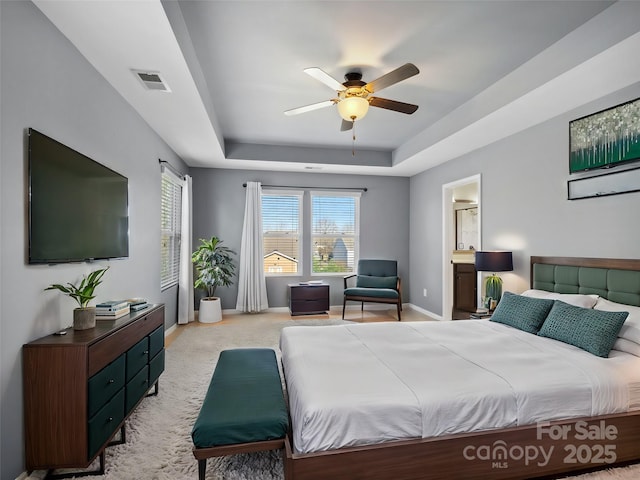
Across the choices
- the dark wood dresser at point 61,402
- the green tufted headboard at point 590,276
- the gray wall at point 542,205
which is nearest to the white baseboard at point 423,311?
the gray wall at point 542,205

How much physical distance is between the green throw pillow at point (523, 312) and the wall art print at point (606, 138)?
4.23 feet

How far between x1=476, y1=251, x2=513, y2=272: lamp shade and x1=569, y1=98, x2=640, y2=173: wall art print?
1.08 m

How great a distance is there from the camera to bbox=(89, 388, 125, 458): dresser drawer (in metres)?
1.85

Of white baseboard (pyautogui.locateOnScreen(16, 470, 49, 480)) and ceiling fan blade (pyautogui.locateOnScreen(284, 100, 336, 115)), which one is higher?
ceiling fan blade (pyautogui.locateOnScreen(284, 100, 336, 115))

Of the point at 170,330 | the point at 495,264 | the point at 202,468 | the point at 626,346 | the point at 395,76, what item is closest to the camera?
the point at 202,468

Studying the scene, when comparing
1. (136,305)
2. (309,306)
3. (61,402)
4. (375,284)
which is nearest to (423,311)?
(375,284)

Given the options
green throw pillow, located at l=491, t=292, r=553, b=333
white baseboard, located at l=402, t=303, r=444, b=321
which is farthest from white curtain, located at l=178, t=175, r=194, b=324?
green throw pillow, located at l=491, t=292, r=553, b=333

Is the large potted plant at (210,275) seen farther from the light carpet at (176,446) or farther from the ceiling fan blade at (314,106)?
the ceiling fan blade at (314,106)

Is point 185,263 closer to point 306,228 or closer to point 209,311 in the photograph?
point 209,311

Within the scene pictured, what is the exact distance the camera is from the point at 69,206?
220 cm

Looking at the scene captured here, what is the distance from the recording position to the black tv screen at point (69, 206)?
1890mm

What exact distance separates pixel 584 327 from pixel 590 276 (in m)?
0.83

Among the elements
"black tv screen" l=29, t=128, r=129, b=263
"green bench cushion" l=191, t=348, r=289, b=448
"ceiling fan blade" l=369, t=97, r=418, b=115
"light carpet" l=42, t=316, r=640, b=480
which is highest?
"ceiling fan blade" l=369, t=97, r=418, b=115

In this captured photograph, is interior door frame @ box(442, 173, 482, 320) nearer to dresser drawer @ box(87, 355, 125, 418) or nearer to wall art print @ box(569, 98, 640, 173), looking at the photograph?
wall art print @ box(569, 98, 640, 173)
